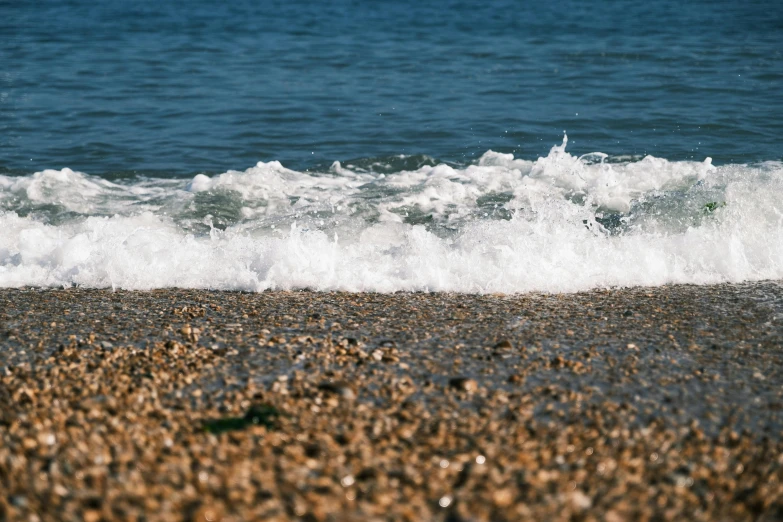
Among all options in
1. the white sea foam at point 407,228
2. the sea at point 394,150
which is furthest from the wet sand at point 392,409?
the sea at point 394,150

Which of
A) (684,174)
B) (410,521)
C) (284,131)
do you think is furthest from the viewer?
(284,131)

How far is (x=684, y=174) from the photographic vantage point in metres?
12.1

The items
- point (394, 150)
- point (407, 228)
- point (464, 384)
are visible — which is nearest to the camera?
point (464, 384)

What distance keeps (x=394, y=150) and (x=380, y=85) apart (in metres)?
4.72

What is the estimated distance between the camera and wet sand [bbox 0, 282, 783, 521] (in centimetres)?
429

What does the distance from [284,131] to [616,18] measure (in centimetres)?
1480

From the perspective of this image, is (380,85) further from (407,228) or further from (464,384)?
(464,384)

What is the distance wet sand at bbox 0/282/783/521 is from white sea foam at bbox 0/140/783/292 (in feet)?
2.55

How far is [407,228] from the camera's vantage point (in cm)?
1039

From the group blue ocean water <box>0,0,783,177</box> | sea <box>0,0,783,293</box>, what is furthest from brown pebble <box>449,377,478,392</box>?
blue ocean water <box>0,0,783,177</box>

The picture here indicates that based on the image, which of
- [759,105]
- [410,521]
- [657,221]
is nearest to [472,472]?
[410,521]

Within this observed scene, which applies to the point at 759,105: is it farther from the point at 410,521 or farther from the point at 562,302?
Result: the point at 410,521

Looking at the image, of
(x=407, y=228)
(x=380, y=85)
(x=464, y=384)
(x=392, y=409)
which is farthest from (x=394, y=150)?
(x=392, y=409)

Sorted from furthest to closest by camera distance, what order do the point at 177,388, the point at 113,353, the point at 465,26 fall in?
the point at 465,26 → the point at 113,353 → the point at 177,388
